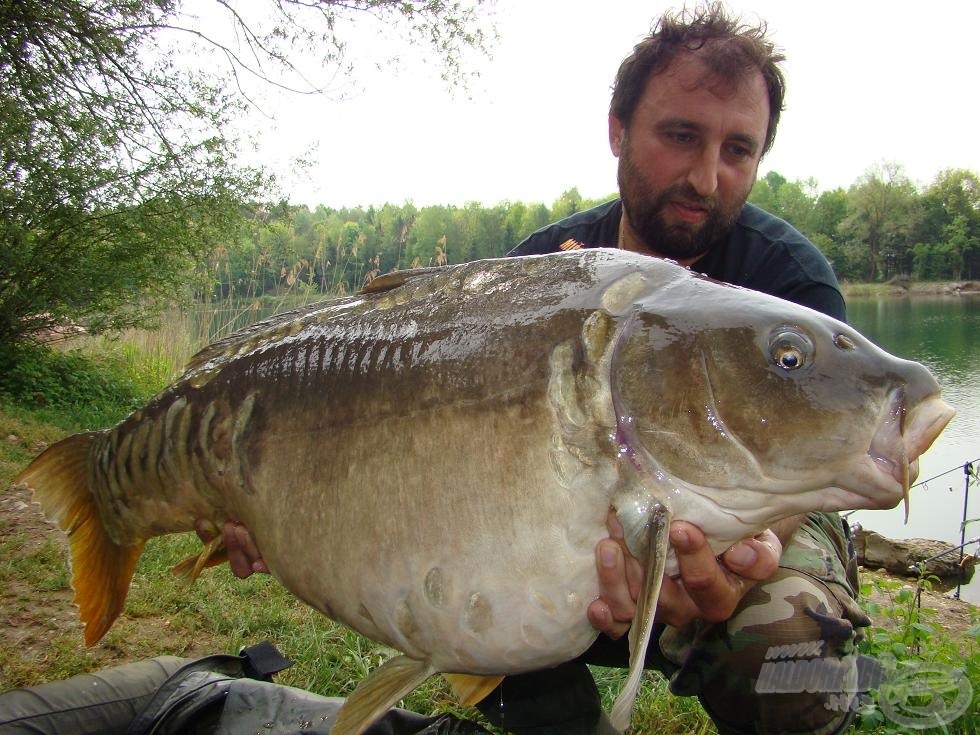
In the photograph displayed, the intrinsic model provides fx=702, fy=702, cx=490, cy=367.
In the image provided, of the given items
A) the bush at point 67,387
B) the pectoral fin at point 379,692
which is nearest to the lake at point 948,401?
the pectoral fin at point 379,692

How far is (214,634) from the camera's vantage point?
2457mm

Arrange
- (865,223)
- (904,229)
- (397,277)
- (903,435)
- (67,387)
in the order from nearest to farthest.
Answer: (903,435) → (397,277) → (67,387) → (904,229) → (865,223)

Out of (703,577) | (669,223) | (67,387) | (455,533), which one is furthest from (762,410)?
(67,387)

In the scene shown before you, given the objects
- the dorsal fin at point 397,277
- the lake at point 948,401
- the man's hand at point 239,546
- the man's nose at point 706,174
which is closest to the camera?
the dorsal fin at point 397,277

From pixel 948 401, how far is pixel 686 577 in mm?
11188

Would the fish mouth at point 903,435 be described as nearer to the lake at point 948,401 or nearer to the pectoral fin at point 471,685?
the pectoral fin at point 471,685

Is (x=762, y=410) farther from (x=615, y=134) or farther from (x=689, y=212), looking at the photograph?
(x=615, y=134)

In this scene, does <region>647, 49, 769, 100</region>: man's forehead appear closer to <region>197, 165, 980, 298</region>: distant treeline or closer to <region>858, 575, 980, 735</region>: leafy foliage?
<region>858, 575, 980, 735</region>: leafy foliage

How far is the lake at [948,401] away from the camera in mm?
5766

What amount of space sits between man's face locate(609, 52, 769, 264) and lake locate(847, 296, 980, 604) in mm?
817

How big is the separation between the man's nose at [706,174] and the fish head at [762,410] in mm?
1038

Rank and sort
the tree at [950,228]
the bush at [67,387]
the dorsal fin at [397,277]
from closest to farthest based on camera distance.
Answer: the dorsal fin at [397,277] < the bush at [67,387] < the tree at [950,228]

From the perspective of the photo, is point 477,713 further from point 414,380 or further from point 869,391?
point 869,391

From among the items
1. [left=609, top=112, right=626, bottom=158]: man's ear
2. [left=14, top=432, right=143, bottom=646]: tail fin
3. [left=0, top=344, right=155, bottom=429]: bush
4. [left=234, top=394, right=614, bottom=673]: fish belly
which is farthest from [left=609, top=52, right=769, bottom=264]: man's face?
[left=0, top=344, right=155, bottom=429]: bush
